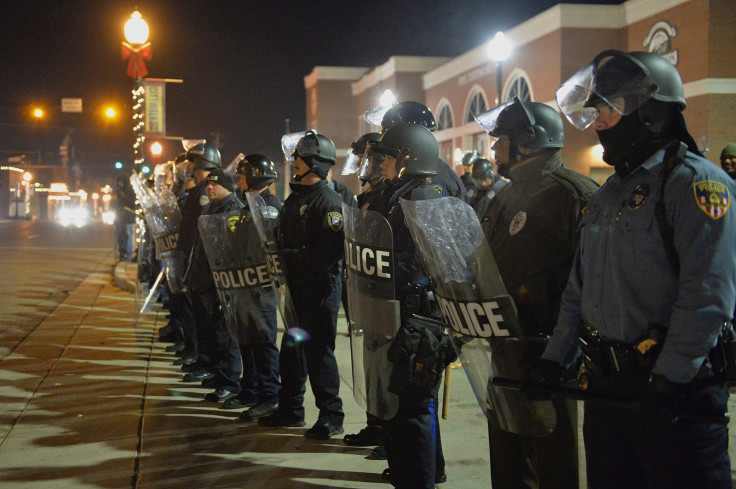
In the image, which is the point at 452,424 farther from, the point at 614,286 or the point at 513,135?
the point at 614,286

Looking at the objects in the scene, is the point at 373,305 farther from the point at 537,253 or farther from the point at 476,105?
the point at 476,105

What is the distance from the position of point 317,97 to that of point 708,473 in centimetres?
5221

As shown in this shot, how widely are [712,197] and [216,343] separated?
5777 mm

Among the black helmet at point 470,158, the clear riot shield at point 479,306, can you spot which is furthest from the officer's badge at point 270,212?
the black helmet at point 470,158

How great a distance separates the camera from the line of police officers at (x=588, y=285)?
256 centimetres

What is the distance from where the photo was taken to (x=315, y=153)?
6.05 m

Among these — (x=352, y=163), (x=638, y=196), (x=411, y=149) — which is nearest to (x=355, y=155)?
(x=352, y=163)

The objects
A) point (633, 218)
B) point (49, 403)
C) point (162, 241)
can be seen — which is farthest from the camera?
point (162, 241)

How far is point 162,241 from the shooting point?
8.62 metres

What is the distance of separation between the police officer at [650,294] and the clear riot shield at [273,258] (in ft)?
10.3

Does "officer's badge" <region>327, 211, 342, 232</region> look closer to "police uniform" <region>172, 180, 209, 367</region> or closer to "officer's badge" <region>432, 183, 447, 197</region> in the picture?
"officer's badge" <region>432, 183, 447, 197</region>

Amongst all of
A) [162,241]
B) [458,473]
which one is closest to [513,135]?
[458,473]

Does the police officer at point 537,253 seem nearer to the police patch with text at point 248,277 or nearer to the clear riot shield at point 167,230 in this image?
the police patch with text at point 248,277

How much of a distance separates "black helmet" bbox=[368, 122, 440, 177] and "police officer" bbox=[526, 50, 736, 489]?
150 centimetres
